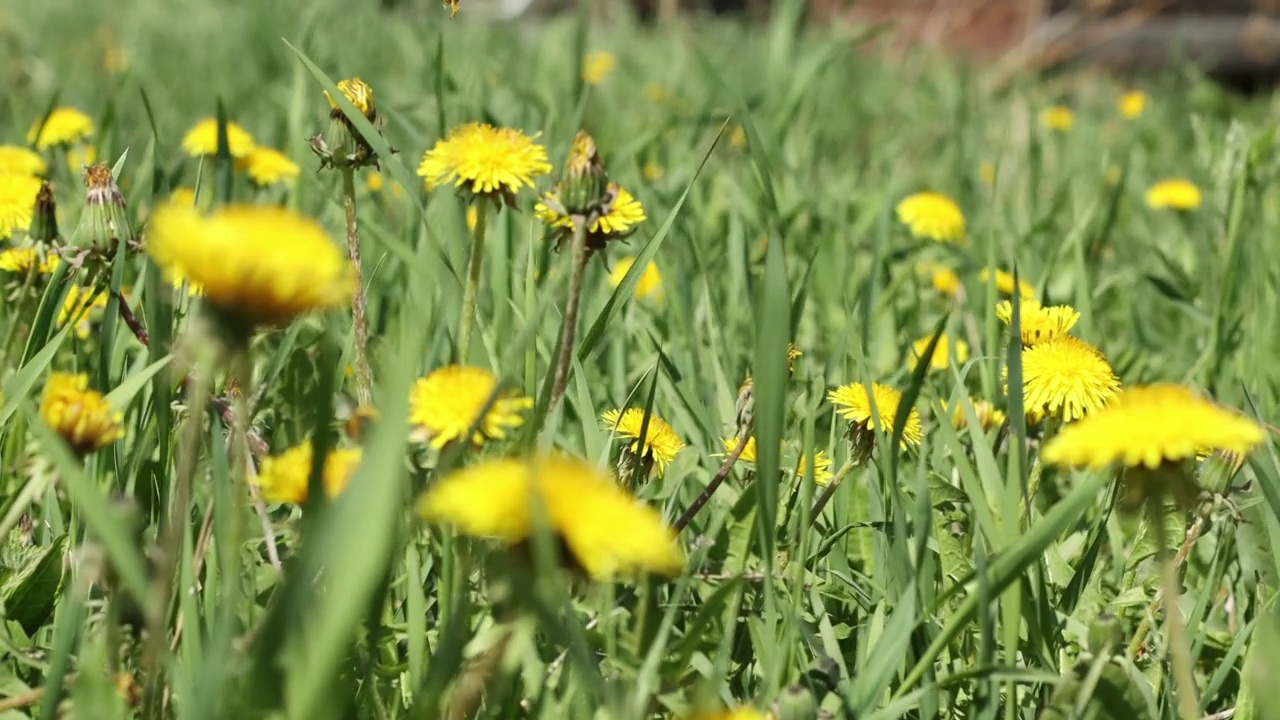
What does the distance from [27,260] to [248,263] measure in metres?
0.99

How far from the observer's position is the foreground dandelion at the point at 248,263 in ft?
1.98

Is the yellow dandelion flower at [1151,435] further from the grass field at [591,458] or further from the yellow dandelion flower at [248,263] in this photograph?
the yellow dandelion flower at [248,263]

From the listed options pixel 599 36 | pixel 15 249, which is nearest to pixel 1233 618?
pixel 15 249

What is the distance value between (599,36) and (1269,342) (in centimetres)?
468

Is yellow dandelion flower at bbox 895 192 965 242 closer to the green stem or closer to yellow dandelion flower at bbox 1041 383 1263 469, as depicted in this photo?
the green stem

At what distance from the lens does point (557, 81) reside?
10.4ft

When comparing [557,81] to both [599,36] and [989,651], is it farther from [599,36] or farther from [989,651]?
[599,36]

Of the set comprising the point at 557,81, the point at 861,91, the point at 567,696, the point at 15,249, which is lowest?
the point at 567,696

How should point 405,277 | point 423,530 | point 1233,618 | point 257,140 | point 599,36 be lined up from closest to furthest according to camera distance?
point 423,530, point 1233,618, point 405,277, point 257,140, point 599,36

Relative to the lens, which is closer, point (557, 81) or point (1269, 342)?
point (1269, 342)

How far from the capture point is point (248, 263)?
605 millimetres

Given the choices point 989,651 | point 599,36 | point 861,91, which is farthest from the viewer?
point 599,36

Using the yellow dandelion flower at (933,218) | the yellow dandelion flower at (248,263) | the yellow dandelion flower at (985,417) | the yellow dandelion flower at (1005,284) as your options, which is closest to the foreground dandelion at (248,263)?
the yellow dandelion flower at (248,263)

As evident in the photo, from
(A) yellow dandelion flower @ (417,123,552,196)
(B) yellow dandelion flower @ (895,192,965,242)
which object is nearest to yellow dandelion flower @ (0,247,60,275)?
(A) yellow dandelion flower @ (417,123,552,196)
